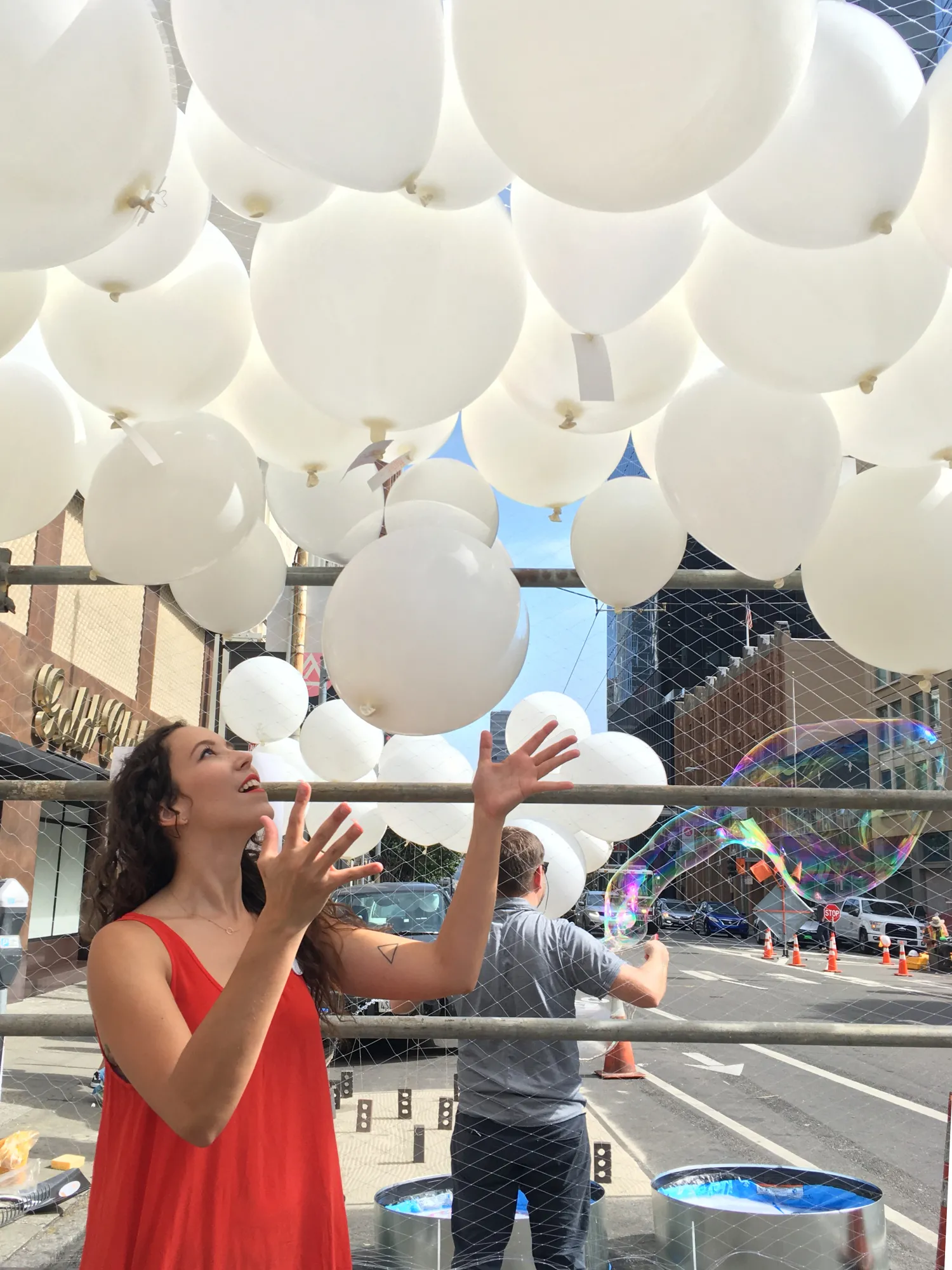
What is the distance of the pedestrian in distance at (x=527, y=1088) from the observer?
280 centimetres

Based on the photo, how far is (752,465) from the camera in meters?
2.04

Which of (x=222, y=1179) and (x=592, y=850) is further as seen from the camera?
(x=592, y=850)

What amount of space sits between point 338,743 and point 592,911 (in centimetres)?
377

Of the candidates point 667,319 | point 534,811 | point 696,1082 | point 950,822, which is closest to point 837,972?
point 950,822

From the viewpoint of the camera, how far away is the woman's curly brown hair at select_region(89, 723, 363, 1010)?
1.71 meters

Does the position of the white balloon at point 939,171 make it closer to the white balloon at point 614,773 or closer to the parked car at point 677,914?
the white balloon at point 614,773

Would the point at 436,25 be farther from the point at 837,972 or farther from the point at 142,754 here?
the point at 837,972

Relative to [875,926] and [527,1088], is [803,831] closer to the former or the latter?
[527,1088]

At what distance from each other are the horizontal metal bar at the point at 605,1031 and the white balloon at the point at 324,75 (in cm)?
183

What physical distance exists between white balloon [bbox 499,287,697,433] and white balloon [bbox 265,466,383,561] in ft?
2.20

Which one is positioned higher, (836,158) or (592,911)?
(836,158)

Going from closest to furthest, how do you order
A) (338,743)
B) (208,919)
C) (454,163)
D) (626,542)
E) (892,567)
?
(454,163) < (208,919) < (892,567) < (626,542) < (338,743)

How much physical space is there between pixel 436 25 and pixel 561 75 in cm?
29

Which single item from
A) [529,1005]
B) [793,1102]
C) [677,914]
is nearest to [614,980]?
[529,1005]
